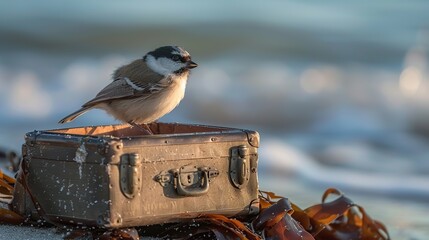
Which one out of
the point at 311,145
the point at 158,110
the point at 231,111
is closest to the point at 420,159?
the point at 311,145

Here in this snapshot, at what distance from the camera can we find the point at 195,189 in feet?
18.0

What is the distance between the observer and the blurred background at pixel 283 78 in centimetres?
1113

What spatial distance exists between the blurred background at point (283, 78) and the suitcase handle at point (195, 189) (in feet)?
8.87

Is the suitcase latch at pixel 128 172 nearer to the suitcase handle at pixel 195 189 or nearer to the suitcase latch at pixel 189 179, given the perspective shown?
the suitcase latch at pixel 189 179

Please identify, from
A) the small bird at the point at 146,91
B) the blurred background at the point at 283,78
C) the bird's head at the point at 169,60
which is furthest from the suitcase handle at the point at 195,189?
the blurred background at the point at 283,78

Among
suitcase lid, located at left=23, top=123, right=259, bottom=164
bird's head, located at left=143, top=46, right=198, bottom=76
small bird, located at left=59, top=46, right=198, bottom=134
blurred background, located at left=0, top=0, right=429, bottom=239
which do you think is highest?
bird's head, located at left=143, top=46, right=198, bottom=76

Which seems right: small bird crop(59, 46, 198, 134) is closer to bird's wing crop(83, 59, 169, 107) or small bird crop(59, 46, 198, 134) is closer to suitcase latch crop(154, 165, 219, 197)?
bird's wing crop(83, 59, 169, 107)

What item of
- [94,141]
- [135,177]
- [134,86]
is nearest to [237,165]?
[135,177]

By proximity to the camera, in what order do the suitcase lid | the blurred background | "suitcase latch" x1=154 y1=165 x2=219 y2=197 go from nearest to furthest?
the suitcase lid < "suitcase latch" x1=154 y1=165 x2=219 y2=197 < the blurred background

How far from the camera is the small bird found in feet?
20.8

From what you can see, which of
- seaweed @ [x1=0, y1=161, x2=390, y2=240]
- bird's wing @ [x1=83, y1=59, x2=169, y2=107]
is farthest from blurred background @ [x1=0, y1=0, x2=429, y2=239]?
bird's wing @ [x1=83, y1=59, x2=169, y2=107]

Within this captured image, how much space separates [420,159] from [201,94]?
4.67 meters

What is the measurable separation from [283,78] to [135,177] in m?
11.7

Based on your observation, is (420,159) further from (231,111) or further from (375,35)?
(375,35)
